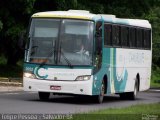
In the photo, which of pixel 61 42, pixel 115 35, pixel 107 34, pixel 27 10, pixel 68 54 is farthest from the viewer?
pixel 27 10

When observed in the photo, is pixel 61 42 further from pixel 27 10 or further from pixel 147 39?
pixel 27 10

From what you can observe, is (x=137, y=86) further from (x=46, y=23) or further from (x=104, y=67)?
(x=46, y=23)

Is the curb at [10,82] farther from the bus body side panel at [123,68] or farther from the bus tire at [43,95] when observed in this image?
the bus tire at [43,95]

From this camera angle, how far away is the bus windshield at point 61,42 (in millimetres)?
25078

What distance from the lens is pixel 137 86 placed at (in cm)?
3189

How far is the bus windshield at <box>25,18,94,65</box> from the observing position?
82.3ft

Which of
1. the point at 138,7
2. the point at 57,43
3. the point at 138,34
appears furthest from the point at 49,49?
the point at 138,7

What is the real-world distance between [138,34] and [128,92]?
248cm

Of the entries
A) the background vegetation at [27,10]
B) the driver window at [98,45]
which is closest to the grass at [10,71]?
the background vegetation at [27,10]

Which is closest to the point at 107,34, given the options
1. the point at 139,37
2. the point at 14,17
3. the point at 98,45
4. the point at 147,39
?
the point at 98,45

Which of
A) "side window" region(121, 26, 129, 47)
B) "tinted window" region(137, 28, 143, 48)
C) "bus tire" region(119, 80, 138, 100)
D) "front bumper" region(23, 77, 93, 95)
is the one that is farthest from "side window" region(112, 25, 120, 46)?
"bus tire" region(119, 80, 138, 100)

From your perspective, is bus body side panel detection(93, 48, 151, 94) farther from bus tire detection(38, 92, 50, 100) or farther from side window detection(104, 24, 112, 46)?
bus tire detection(38, 92, 50, 100)

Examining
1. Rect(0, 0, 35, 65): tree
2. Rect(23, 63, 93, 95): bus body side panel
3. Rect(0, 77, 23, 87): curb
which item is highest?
Rect(0, 0, 35, 65): tree

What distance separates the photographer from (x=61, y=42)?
25.2 m
